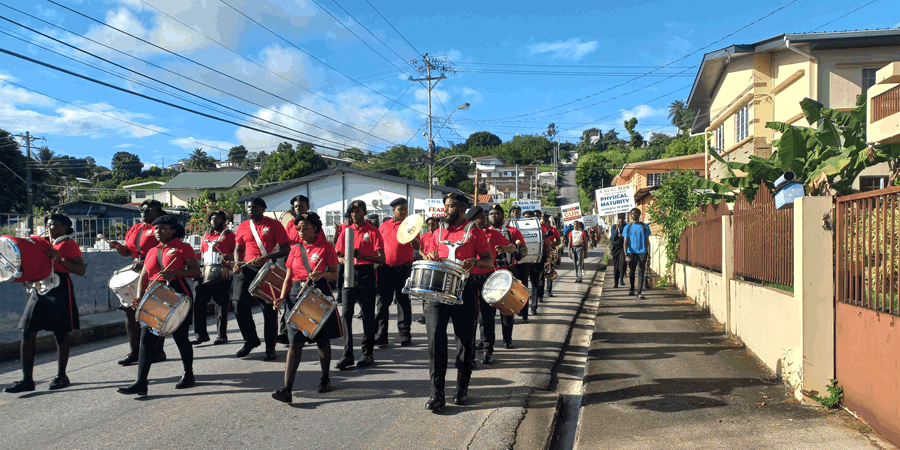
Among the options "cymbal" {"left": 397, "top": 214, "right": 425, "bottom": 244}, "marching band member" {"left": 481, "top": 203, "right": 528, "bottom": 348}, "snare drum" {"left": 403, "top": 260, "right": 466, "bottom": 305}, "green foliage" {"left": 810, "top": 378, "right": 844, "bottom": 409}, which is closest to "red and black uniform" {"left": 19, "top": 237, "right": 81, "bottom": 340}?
"cymbal" {"left": 397, "top": 214, "right": 425, "bottom": 244}

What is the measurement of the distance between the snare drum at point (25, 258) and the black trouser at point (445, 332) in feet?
12.8

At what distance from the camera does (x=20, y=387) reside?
20.7 ft

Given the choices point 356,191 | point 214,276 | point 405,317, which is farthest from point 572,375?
point 356,191

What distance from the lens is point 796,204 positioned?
5.86 meters

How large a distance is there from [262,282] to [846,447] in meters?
5.31

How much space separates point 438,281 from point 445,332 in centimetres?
57

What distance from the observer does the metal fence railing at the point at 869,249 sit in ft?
14.9

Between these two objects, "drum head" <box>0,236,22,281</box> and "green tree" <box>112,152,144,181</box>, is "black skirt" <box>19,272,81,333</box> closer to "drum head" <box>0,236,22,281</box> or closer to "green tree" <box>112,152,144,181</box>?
"drum head" <box>0,236,22,281</box>

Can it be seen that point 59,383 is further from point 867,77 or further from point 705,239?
point 867,77

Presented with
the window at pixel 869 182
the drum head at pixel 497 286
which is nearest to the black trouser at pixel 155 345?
the drum head at pixel 497 286

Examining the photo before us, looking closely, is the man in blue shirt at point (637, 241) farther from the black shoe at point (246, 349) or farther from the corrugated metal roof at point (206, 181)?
the corrugated metal roof at point (206, 181)

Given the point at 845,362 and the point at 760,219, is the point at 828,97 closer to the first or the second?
the point at 760,219

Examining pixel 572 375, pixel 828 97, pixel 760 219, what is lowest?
pixel 572 375

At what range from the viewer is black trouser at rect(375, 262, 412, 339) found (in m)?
8.38
